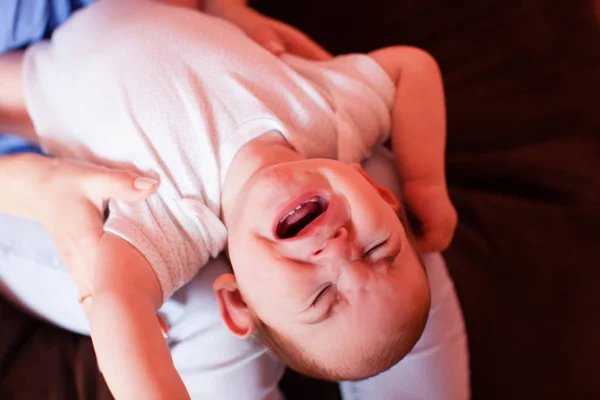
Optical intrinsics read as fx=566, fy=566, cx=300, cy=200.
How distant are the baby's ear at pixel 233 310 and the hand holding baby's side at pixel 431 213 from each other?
35 centimetres

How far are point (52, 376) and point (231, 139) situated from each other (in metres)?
0.50

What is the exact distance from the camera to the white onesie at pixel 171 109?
0.87m

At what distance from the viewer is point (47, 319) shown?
3.31 feet

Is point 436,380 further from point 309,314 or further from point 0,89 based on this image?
point 0,89

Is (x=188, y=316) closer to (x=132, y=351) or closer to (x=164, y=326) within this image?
(x=164, y=326)

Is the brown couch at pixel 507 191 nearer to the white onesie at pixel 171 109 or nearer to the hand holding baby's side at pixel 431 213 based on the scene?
the hand holding baby's side at pixel 431 213

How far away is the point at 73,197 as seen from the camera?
0.88 metres

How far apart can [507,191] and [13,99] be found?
3.27 ft

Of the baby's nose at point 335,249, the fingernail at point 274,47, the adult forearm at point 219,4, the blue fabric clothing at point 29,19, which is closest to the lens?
the baby's nose at point 335,249

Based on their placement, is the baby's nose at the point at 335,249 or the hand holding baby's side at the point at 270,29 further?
the hand holding baby's side at the point at 270,29

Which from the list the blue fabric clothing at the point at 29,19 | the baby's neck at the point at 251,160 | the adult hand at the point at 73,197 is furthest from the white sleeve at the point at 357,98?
the blue fabric clothing at the point at 29,19

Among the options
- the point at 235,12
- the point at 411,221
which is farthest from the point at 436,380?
the point at 235,12

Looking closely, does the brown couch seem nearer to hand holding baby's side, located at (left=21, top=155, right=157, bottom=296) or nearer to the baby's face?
hand holding baby's side, located at (left=21, top=155, right=157, bottom=296)

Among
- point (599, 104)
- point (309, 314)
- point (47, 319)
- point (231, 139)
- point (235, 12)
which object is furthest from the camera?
point (599, 104)
